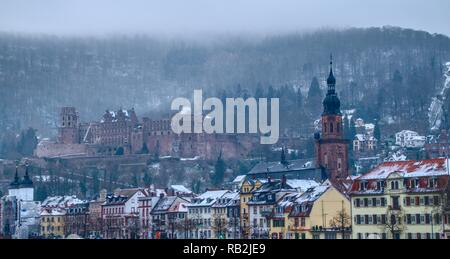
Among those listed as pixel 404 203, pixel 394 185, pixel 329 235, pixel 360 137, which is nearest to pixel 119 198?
pixel 329 235

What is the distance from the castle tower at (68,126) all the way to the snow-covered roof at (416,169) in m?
28.3

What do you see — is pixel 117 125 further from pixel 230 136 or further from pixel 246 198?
pixel 246 198

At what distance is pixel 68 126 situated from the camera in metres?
53.3

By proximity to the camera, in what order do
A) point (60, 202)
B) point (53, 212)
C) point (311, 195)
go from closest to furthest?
point (311, 195), point (53, 212), point (60, 202)

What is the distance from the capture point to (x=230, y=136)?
49281 mm

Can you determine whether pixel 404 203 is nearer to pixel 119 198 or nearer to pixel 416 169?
pixel 416 169

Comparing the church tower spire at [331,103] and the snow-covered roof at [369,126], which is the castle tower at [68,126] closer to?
the church tower spire at [331,103]

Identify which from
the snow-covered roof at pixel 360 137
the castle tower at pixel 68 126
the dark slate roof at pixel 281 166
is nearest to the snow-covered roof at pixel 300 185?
the dark slate roof at pixel 281 166

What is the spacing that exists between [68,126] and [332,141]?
49.2 ft

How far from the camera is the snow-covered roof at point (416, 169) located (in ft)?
65.3

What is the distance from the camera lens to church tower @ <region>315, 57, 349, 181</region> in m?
43.8

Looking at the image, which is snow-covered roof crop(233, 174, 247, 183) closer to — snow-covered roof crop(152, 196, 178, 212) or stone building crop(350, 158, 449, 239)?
snow-covered roof crop(152, 196, 178, 212)

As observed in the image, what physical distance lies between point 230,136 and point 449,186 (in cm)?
3053

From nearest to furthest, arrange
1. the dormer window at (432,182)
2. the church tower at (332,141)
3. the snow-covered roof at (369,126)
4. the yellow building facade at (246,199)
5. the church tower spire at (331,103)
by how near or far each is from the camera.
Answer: the dormer window at (432,182) → the yellow building facade at (246,199) → the church tower at (332,141) → the church tower spire at (331,103) → the snow-covered roof at (369,126)
